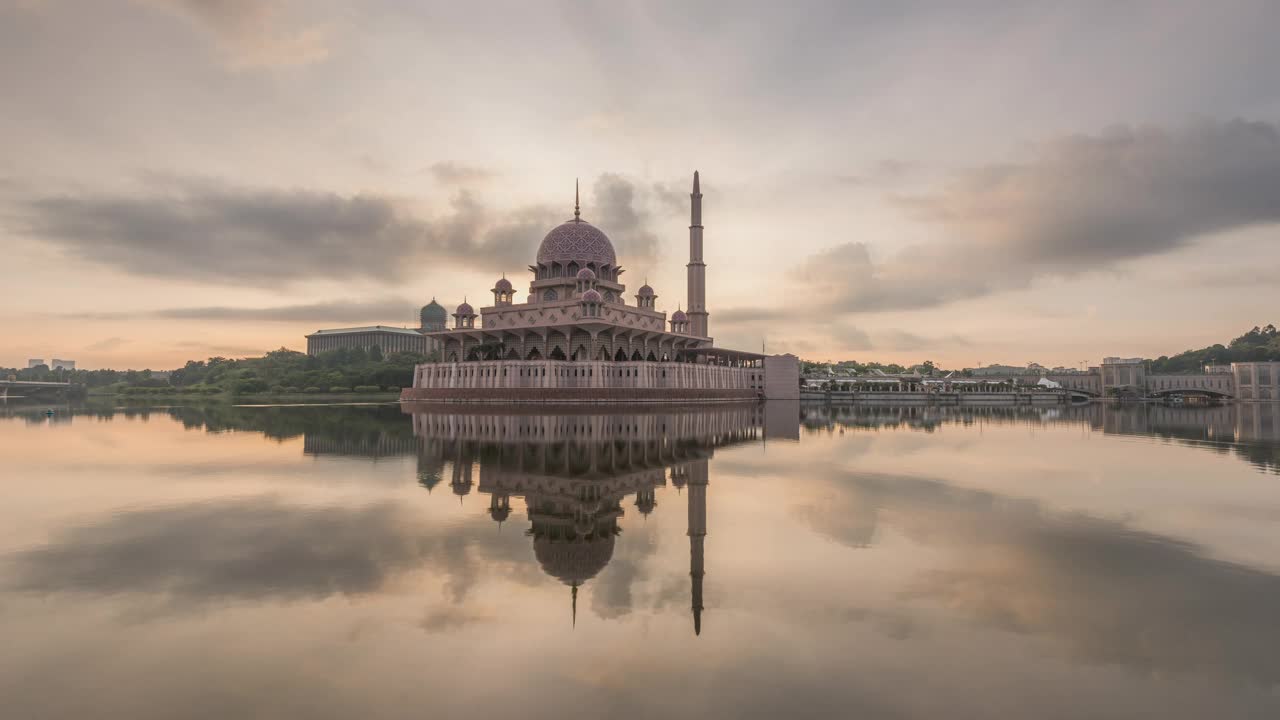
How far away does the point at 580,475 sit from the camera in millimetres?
16828

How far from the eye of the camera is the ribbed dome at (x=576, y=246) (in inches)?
2891

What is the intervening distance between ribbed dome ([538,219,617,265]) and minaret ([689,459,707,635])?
56.8 m

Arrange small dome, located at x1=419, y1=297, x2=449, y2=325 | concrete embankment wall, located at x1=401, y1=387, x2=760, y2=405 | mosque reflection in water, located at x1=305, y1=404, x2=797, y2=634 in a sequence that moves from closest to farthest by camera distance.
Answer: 1. mosque reflection in water, located at x1=305, y1=404, x2=797, y2=634
2. concrete embankment wall, located at x1=401, y1=387, x2=760, y2=405
3. small dome, located at x1=419, y1=297, x2=449, y2=325

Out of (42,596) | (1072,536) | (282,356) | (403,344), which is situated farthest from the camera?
(403,344)

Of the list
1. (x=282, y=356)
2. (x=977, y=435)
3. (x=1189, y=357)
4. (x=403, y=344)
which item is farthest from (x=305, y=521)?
(x=1189, y=357)

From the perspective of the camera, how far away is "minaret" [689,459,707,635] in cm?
760

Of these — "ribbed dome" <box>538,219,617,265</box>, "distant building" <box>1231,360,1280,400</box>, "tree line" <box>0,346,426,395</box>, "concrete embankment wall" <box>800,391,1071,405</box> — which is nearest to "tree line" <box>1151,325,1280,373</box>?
"distant building" <box>1231,360,1280,400</box>

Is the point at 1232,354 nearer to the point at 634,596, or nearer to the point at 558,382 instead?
the point at 558,382

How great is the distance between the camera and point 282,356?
128 m

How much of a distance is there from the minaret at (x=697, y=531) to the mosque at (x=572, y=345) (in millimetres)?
42631

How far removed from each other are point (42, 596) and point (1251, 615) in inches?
551

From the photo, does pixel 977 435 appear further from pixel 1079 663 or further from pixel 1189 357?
pixel 1189 357

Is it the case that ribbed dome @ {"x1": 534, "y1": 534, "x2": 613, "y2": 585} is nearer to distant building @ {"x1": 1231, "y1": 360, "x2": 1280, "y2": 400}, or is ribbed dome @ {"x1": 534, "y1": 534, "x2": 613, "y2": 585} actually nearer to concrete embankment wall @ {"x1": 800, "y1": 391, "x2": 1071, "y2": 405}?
concrete embankment wall @ {"x1": 800, "y1": 391, "x2": 1071, "y2": 405}

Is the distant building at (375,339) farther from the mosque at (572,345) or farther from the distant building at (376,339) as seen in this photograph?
the mosque at (572,345)
